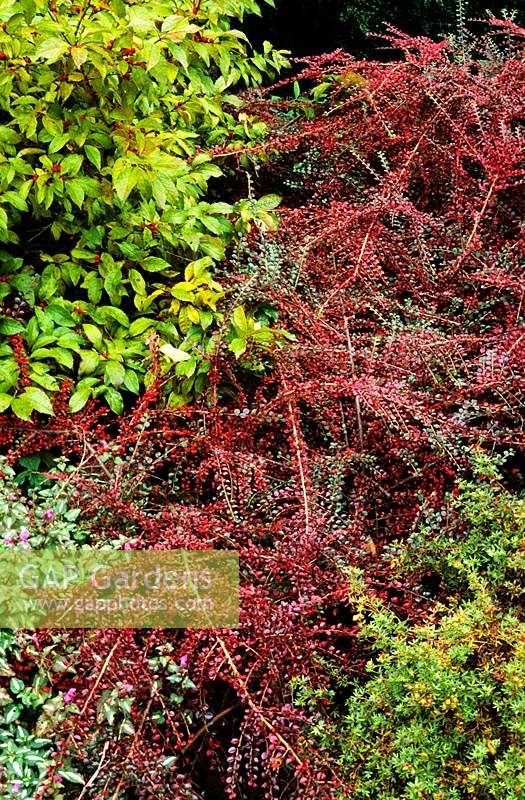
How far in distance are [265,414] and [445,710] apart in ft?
3.26

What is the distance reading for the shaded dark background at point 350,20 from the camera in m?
4.70

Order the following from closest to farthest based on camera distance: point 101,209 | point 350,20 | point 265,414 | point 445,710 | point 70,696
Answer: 1. point 445,710
2. point 70,696
3. point 265,414
4. point 101,209
5. point 350,20

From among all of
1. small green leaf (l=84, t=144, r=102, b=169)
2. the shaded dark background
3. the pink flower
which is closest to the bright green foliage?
the pink flower

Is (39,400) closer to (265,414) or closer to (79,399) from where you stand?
(79,399)

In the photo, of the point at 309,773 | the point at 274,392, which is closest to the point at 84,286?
the point at 274,392

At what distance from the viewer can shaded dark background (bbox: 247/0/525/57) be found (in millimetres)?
4695

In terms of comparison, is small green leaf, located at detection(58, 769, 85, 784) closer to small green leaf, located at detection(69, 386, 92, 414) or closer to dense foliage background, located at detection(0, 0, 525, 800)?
dense foliage background, located at detection(0, 0, 525, 800)

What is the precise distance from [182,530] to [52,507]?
340 millimetres

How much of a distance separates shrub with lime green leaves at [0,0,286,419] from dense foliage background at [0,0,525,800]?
0.01 m

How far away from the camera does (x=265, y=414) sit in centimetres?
250

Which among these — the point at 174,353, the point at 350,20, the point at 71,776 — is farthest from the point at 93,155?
the point at 350,20

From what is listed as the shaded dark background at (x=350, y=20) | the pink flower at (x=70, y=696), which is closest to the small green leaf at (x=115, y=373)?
the pink flower at (x=70, y=696)

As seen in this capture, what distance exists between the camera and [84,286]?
8.91 ft

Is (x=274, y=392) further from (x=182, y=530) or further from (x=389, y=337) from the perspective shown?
(x=182, y=530)
